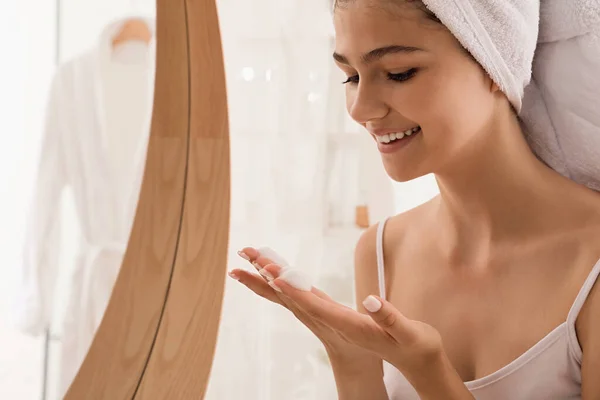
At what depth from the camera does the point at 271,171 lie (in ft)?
4.19

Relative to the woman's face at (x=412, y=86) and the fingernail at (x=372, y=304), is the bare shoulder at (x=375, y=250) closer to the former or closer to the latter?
the woman's face at (x=412, y=86)

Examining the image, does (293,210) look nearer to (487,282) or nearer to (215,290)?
(215,290)

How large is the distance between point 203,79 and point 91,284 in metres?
0.26

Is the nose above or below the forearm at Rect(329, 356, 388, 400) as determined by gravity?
above

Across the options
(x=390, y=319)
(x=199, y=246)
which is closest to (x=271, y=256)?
(x=390, y=319)

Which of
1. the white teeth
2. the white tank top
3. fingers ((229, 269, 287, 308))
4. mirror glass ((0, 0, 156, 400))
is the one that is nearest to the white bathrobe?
mirror glass ((0, 0, 156, 400))

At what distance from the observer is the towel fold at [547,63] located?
23.8 inches

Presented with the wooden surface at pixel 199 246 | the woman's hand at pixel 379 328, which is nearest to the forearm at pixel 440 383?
the woman's hand at pixel 379 328

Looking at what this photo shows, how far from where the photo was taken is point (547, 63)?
67 cm

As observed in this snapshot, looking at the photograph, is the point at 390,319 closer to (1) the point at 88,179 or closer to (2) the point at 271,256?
(2) the point at 271,256

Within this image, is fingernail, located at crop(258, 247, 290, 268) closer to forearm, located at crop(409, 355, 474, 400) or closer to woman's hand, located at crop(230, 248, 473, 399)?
woman's hand, located at crop(230, 248, 473, 399)

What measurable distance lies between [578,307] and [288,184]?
752 mm

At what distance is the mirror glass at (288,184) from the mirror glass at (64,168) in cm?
44

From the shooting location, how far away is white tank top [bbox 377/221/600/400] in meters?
0.61
